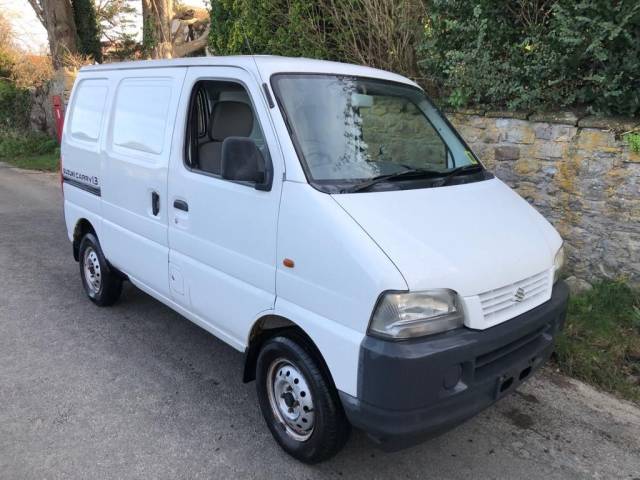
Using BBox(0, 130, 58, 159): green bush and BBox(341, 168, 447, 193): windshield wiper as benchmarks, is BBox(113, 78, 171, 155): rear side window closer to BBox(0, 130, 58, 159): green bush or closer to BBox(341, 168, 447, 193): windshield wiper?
BBox(341, 168, 447, 193): windshield wiper

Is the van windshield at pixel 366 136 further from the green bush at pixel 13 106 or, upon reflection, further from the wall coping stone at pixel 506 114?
the green bush at pixel 13 106

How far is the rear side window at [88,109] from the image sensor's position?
4.61 meters

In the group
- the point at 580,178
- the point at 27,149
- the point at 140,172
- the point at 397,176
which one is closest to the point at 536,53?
the point at 580,178

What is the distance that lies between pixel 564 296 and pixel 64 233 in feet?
22.5

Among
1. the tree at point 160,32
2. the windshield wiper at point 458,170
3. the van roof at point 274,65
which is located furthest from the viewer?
the tree at point 160,32

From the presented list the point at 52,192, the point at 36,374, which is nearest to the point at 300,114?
the point at 36,374

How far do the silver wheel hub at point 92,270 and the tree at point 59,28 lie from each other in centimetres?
1487

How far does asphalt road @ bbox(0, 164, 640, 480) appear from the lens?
2.92 meters

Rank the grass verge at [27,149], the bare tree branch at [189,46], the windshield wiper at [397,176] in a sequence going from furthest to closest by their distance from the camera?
the bare tree branch at [189,46] → the grass verge at [27,149] → the windshield wiper at [397,176]

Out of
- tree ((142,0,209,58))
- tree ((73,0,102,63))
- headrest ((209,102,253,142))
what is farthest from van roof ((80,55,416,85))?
tree ((73,0,102,63))

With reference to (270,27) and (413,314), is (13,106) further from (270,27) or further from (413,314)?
(413,314)

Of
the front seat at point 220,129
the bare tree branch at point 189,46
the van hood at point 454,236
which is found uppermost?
the bare tree branch at point 189,46

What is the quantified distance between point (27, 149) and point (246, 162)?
58.0 ft

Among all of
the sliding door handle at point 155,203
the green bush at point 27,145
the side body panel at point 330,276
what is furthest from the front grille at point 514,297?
the green bush at point 27,145
